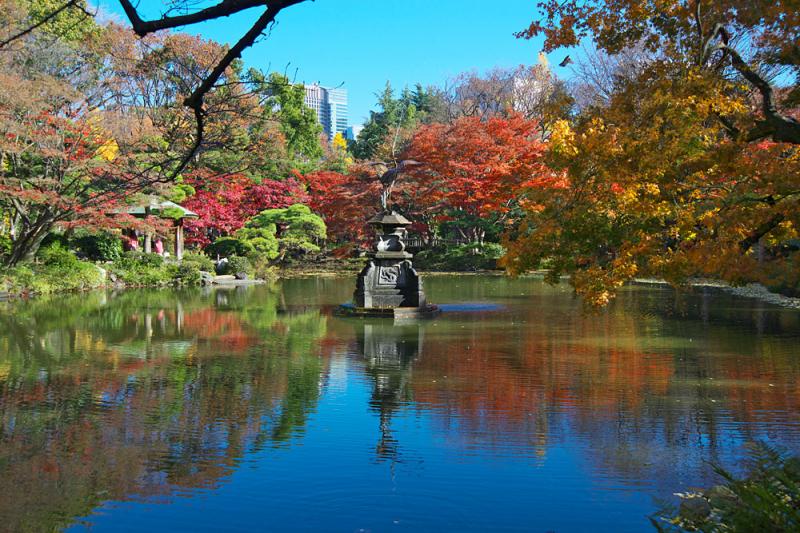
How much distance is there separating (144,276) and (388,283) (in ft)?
40.3

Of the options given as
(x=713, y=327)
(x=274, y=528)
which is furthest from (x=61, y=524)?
(x=713, y=327)

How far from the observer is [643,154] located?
7203 millimetres

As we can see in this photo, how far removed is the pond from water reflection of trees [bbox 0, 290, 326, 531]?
0.03 m

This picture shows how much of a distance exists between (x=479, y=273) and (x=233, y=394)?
2387 cm

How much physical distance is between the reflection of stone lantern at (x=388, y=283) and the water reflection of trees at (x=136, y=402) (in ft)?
3.60

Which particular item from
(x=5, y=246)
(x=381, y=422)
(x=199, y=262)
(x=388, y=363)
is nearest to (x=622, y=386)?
(x=381, y=422)

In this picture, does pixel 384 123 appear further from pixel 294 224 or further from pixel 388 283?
pixel 388 283

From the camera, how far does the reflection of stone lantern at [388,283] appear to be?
51.1ft

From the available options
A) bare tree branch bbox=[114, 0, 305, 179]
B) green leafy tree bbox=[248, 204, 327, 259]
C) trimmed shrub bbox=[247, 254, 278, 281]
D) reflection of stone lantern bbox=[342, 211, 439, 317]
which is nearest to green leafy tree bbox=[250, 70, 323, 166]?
green leafy tree bbox=[248, 204, 327, 259]

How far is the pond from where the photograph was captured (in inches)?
193

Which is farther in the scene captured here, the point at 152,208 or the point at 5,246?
the point at 152,208

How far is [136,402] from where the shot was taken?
7758 millimetres

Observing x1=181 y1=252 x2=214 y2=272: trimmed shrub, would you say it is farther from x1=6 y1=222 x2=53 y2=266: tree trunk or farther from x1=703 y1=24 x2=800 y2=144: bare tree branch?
x1=703 y1=24 x2=800 y2=144: bare tree branch

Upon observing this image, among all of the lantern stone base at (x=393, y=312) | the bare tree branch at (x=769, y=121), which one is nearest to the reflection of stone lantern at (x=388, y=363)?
the lantern stone base at (x=393, y=312)
